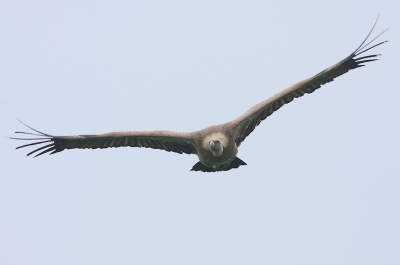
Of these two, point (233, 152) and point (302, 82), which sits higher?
point (302, 82)

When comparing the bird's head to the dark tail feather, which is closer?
the bird's head

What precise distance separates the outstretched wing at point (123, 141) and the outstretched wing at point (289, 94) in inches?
38.3

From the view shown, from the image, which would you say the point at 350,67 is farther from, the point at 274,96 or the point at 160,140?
the point at 160,140

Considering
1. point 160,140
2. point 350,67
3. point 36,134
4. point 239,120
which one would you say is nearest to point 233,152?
point 239,120

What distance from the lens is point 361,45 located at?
13.7 meters

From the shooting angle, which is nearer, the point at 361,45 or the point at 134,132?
the point at 361,45

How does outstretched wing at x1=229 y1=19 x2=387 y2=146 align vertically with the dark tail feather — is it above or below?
above

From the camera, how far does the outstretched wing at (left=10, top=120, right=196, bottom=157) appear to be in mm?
14484

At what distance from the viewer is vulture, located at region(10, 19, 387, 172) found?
1396 centimetres

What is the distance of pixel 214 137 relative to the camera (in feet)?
45.8

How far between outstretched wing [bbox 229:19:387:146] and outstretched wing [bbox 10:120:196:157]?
97cm

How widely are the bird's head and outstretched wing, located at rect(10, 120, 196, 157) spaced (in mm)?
799

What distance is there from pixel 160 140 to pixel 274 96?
2283 mm

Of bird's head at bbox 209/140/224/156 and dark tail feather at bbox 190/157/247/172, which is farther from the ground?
bird's head at bbox 209/140/224/156
